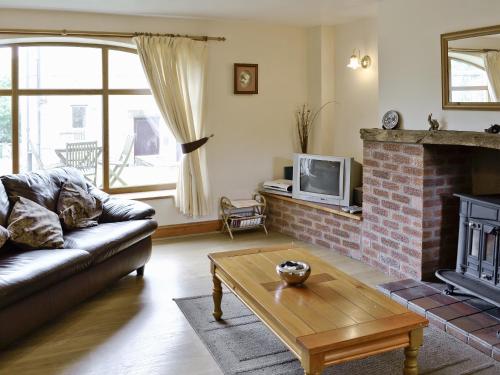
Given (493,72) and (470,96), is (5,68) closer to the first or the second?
(470,96)

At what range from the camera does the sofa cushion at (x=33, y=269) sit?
9.62 ft

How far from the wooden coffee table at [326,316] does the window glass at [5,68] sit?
315cm

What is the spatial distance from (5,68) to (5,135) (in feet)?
2.06

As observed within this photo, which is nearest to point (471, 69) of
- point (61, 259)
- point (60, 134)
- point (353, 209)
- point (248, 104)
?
point (353, 209)

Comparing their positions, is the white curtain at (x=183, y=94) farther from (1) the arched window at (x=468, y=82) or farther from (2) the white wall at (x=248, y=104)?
(1) the arched window at (x=468, y=82)

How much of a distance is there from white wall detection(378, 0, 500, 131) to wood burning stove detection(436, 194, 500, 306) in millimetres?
542

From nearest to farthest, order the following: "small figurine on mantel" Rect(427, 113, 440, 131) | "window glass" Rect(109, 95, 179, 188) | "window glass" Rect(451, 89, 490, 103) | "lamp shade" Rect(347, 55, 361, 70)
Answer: "window glass" Rect(451, 89, 490, 103) → "small figurine on mantel" Rect(427, 113, 440, 131) → "lamp shade" Rect(347, 55, 361, 70) → "window glass" Rect(109, 95, 179, 188)

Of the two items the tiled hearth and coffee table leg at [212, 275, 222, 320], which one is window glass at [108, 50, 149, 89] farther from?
the tiled hearth

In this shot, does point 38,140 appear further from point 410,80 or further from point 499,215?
point 499,215

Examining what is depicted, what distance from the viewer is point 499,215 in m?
3.43

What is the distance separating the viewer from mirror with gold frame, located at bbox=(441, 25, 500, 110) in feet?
11.4

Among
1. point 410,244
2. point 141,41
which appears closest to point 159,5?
point 141,41

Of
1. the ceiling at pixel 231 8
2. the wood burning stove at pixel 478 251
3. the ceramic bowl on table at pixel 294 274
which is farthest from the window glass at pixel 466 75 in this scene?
the ceramic bowl on table at pixel 294 274

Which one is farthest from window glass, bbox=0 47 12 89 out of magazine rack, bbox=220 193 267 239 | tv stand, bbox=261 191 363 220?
tv stand, bbox=261 191 363 220
